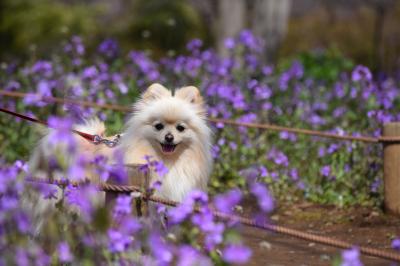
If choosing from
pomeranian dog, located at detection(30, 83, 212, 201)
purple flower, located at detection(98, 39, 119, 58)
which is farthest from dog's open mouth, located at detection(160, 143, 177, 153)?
purple flower, located at detection(98, 39, 119, 58)

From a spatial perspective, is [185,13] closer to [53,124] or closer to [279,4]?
[279,4]

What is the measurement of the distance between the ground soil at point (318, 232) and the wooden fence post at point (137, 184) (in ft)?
4.57

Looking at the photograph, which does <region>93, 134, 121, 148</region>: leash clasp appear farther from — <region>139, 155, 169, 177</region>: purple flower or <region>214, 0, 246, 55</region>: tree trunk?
<region>214, 0, 246, 55</region>: tree trunk

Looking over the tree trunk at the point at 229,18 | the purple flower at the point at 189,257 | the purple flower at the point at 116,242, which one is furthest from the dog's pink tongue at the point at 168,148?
the tree trunk at the point at 229,18

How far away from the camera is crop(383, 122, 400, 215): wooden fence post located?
5958mm

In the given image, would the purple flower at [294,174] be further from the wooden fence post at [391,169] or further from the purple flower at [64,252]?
the purple flower at [64,252]

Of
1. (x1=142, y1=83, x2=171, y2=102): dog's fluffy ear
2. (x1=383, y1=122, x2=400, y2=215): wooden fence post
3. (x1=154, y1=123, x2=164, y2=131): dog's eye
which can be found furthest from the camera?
(x1=383, y1=122, x2=400, y2=215): wooden fence post

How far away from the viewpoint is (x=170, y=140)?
472 cm

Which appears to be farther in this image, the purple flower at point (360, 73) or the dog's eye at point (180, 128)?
the purple flower at point (360, 73)

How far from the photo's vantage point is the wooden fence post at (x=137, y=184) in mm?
3699

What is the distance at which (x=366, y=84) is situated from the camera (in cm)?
845

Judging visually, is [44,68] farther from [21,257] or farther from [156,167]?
[21,257]

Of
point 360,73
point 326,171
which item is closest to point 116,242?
point 326,171

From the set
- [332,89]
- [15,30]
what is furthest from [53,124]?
[15,30]
